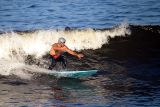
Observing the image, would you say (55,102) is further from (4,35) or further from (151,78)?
(4,35)

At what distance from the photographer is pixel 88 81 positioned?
1573 centimetres

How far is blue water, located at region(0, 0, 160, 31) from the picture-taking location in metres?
27.9

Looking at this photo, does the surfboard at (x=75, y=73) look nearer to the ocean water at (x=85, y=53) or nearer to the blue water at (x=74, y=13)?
the ocean water at (x=85, y=53)

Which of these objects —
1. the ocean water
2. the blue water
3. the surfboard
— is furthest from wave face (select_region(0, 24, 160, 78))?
the blue water

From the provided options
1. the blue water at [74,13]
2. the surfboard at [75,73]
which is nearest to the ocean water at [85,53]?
the blue water at [74,13]

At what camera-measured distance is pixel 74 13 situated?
3256 cm

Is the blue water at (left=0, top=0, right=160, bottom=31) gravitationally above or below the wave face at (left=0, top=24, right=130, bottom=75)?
above

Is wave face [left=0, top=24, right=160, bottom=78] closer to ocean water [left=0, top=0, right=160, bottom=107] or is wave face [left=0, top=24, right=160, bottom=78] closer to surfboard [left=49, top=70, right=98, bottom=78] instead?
ocean water [left=0, top=0, right=160, bottom=107]

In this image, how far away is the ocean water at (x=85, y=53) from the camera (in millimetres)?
→ 13517

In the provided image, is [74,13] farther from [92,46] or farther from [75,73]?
[75,73]

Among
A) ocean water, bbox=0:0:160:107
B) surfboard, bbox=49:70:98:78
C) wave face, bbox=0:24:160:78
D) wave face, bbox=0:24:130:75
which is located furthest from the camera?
wave face, bbox=0:24:130:75

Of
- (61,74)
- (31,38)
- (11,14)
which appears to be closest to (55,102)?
(61,74)

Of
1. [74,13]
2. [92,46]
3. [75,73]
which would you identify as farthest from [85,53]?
[74,13]

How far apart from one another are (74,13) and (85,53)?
11.4m
